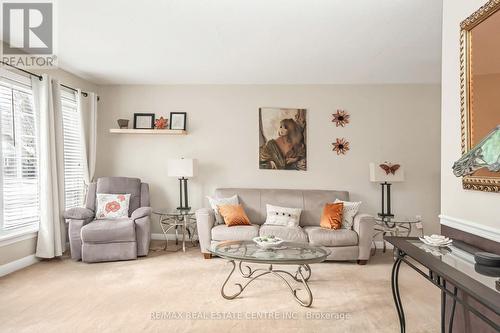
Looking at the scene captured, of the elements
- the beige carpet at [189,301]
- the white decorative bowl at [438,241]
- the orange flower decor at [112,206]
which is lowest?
the beige carpet at [189,301]

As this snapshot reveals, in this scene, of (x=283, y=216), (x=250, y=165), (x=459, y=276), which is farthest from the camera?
(x=250, y=165)

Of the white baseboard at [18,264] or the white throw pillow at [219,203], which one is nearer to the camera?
the white baseboard at [18,264]

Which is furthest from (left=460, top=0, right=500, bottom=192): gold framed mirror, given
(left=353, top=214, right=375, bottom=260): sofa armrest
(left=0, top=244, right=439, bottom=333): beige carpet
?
(left=353, top=214, right=375, bottom=260): sofa armrest

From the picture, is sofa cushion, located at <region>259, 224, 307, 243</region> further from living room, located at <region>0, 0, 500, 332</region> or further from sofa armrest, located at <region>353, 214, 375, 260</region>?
sofa armrest, located at <region>353, 214, 375, 260</region>

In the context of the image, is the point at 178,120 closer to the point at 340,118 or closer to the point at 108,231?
the point at 108,231

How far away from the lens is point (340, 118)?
5.06m

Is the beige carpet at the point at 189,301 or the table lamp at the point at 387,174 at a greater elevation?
the table lamp at the point at 387,174

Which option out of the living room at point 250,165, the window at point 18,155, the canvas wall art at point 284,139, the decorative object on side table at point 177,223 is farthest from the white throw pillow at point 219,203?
the window at point 18,155

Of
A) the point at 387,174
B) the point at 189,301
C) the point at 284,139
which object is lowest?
the point at 189,301

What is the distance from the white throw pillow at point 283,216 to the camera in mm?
4402

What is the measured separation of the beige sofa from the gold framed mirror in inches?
88.5

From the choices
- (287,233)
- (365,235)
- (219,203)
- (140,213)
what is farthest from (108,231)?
(365,235)

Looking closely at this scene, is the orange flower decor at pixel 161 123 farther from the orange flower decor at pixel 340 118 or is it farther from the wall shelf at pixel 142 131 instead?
the orange flower decor at pixel 340 118

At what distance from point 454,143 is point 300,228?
2.52 m
